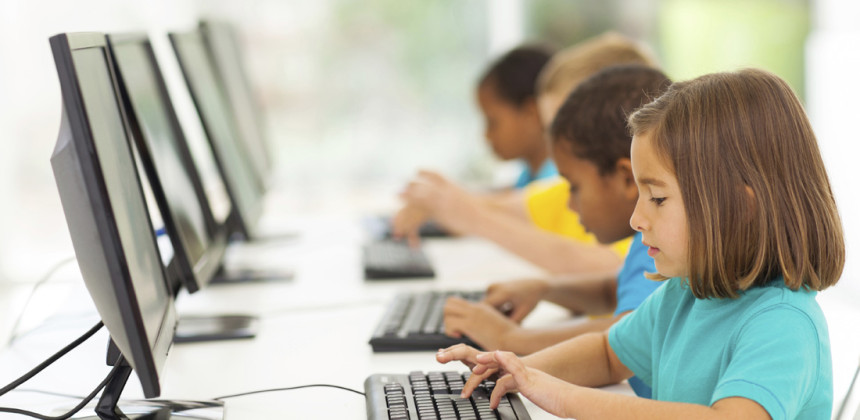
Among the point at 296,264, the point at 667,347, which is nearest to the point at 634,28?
the point at 296,264

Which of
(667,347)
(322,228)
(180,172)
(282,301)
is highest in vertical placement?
(180,172)

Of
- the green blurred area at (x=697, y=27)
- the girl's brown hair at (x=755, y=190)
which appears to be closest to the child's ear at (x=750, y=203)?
the girl's brown hair at (x=755, y=190)

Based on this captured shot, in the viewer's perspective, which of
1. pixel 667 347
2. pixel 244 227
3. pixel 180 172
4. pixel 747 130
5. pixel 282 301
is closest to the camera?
pixel 747 130

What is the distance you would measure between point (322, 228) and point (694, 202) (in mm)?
1781

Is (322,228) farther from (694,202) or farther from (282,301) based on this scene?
(694,202)

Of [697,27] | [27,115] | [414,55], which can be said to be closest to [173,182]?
[27,115]

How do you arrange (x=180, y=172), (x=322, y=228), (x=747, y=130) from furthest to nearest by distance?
(x=322, y=228), (x=180, y=172), (x=747, y=130)

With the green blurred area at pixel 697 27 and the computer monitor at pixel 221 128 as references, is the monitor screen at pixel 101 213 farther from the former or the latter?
the green blurred area at pixel 697 27

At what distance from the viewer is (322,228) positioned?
2.55 metres

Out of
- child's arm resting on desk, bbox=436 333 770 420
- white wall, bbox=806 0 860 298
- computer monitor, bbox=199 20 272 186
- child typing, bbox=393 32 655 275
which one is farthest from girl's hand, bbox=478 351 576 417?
white wall, bbox=806 0 860 298

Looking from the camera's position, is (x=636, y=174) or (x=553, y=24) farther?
(x=553, y=24)

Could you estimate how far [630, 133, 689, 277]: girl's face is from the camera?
884mm

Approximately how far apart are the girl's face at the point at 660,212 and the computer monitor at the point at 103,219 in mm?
508

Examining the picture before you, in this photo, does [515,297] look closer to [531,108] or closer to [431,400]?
[431,400]
